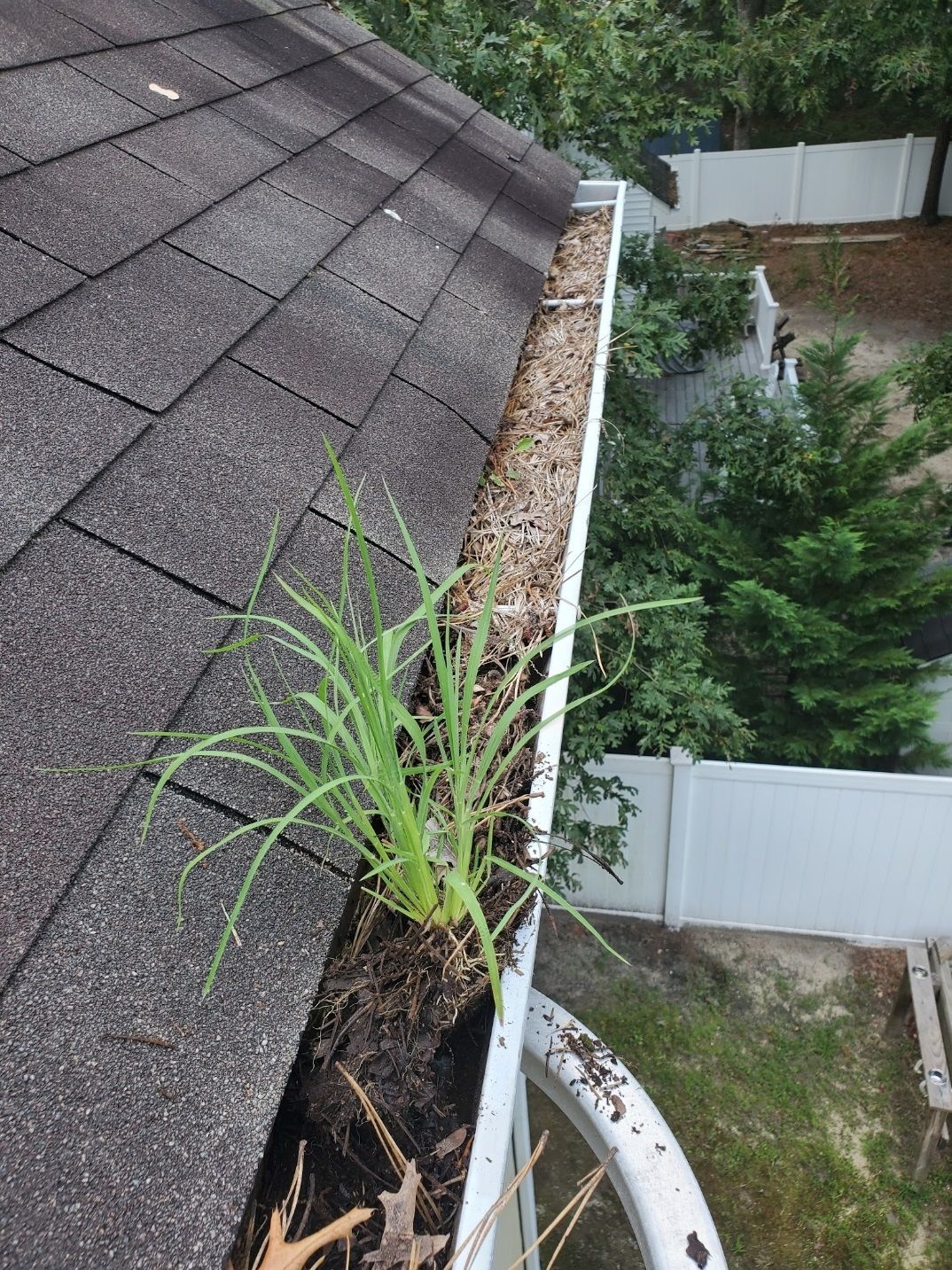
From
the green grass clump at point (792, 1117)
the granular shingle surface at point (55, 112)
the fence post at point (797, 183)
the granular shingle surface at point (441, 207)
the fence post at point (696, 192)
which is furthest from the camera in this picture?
the fence post at point (696, 192)

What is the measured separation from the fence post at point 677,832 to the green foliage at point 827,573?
476mm

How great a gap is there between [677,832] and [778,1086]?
1.46m

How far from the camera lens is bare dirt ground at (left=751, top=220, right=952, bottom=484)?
43.6 ft

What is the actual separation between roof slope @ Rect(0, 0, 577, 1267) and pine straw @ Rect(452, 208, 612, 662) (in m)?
0.11

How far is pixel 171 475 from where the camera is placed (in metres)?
1.62

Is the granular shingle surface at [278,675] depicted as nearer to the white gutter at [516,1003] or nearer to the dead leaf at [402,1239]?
the white gutter at [516,1003]

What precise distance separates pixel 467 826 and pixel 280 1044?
0.39m

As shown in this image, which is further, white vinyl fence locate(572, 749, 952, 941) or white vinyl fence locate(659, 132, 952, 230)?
white vinyl fence locate(659, 132, 952, 230)

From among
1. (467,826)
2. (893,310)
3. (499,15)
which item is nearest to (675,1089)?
(467,826)

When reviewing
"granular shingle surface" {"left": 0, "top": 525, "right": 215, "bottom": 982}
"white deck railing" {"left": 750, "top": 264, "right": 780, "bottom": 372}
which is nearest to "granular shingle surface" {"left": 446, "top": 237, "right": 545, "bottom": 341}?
"granular shingle surface" {"left": 0, "top": 525, "right": 215, "bottom": 982}

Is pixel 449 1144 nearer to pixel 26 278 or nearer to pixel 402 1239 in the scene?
pixel 402 1239

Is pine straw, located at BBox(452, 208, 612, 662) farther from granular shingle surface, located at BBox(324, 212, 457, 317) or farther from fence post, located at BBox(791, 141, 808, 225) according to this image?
fence post, located at BBox(791, 141, 808, 225)

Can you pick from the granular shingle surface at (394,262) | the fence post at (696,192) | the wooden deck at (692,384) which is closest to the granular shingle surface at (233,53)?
the granular shingle surface at (394,262)

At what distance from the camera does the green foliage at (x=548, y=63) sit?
18.7 ft
